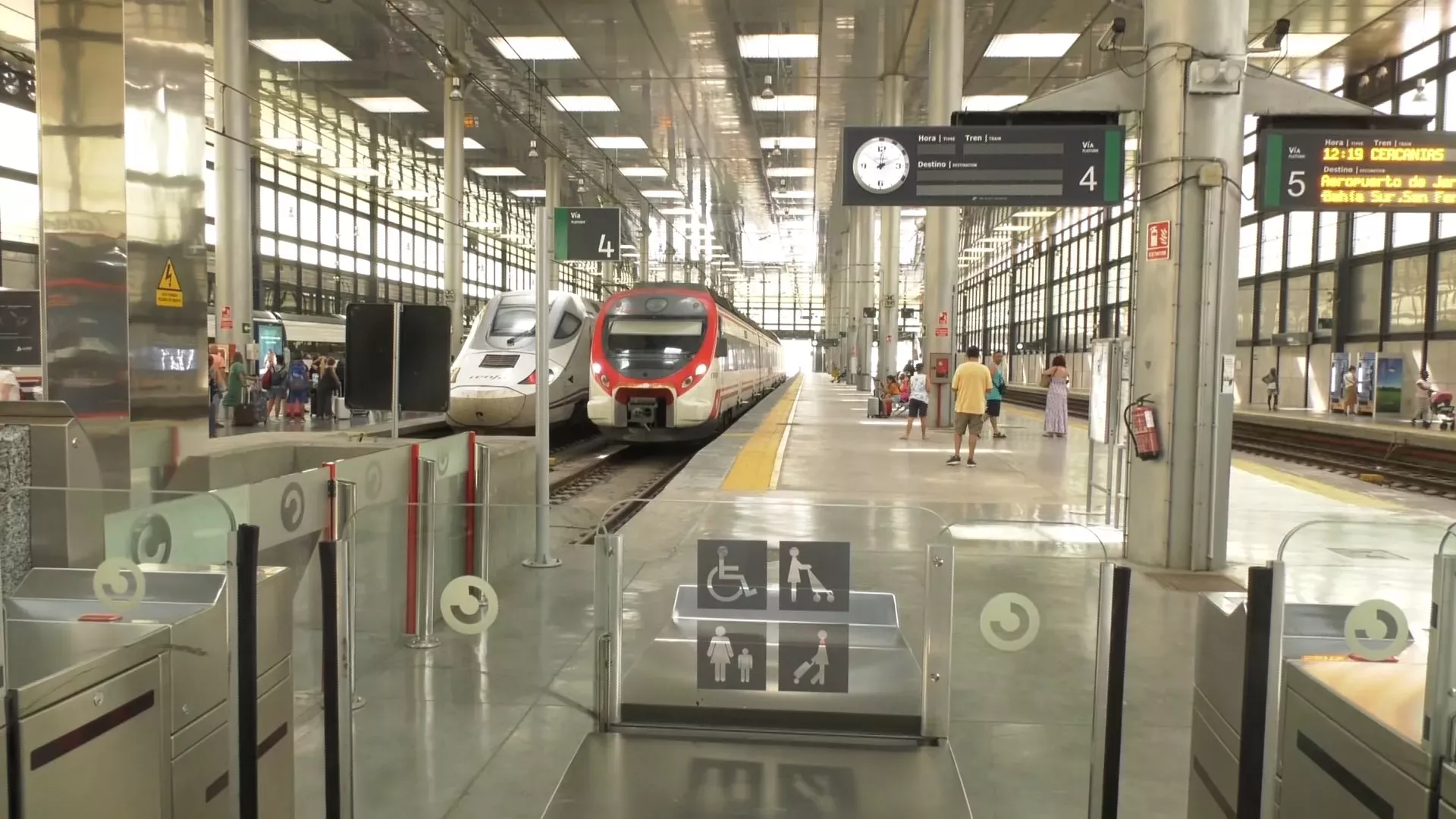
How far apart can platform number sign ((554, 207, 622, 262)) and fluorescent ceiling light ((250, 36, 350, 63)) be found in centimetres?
1275

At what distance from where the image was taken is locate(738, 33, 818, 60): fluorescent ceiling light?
19.7 meters

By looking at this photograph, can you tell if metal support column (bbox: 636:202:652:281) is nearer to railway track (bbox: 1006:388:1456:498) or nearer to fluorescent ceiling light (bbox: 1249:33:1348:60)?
fluorescent ceiling light (bbox: 1249:33:1348:60)

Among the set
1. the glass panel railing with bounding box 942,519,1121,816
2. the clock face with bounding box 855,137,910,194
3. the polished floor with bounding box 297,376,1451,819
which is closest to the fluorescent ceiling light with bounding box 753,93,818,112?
the clock face with bounding box 855,137,910,194

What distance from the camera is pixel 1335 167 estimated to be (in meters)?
7.30

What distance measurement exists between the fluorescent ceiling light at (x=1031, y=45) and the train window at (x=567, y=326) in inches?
432

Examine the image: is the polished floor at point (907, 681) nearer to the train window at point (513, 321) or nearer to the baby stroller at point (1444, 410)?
the train window at point (513, 321)

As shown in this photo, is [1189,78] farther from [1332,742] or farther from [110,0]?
[110,0]

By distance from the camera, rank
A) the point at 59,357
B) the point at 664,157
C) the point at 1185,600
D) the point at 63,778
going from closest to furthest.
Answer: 1. the point at 63,778
2. the point at 59,357
3. the point at 1185,600
4. the point at 664,157

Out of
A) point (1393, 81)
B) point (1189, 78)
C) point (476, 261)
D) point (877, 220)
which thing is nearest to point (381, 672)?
point (1189, 78)

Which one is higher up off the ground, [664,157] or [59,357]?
[664,157]

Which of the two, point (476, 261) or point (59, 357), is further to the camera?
point (476, 261)

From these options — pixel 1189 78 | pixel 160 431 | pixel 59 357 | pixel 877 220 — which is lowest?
pixel 160 431

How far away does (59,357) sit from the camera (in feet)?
12.2

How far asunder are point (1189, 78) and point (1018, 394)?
3915 cm
